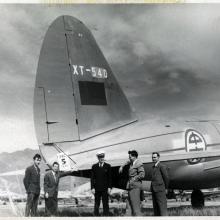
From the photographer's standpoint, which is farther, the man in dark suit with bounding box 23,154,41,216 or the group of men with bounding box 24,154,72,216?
the man in dark suit with bounding box 23,154,41,216

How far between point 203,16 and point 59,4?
356 cm

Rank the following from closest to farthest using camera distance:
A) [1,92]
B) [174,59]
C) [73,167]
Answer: [73,167] → [1,92] → [174,59]

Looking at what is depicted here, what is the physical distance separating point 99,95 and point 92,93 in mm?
Result: 263

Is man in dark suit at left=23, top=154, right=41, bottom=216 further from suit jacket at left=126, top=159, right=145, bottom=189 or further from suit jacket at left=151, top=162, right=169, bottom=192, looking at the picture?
suit jacket at left=151, top=162, right=169, bottom=192

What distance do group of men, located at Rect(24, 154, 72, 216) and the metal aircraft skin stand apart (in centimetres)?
50

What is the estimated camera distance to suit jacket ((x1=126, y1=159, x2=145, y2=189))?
345 inches

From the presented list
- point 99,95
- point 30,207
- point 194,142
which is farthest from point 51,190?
point 194,142

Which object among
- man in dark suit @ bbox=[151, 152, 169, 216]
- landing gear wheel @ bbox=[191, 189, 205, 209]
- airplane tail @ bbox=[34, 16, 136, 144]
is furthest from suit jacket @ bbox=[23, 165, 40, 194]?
landing gear wheel @ bbox=[191, 189, 205, 209]

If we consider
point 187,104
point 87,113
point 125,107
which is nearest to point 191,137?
point 187,104

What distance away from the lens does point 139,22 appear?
1057 centimetres

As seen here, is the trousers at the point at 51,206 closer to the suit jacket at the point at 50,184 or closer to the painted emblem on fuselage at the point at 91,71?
the suit jacket at the point at 50,184

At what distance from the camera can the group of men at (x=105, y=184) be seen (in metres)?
8.83

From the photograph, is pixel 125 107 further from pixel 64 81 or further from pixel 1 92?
pixel 1 92

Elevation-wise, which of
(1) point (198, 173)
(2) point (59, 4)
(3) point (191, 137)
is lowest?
(1) point (198, 173)
